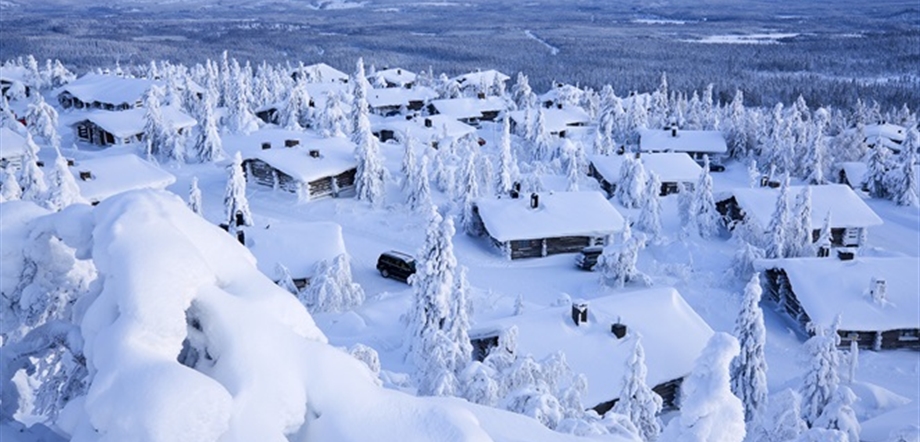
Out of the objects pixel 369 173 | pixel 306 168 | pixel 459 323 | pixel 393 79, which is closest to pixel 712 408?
pixel 459 323

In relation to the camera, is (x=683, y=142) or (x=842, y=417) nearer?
(x=842, y=417)

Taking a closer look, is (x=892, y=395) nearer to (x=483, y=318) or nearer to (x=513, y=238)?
(x=483, y=318)

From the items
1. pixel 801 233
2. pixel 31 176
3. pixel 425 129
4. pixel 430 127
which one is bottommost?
pixel 801 233

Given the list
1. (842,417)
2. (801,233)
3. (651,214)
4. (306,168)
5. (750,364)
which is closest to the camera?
(842,417)

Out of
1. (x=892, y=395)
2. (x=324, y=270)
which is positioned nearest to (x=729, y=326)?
(x=892, y=395)

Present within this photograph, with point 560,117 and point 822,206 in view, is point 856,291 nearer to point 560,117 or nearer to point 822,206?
point 822,206

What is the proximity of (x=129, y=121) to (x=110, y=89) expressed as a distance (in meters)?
18.7

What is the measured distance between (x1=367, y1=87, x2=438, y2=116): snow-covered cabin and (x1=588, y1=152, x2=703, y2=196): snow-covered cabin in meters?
28.5

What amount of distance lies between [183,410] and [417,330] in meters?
18.2

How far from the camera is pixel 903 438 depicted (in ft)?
56.7

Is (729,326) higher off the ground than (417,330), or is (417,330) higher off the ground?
(417,330)

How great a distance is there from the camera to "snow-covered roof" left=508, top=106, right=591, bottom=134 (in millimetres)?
70688

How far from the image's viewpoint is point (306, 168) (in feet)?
147

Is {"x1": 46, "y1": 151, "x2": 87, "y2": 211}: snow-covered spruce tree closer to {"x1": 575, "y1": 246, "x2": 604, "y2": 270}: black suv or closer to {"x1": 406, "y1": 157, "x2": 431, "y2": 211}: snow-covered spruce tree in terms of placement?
{"x1": 406, "y1": 157, "x2": 431, "y2": 211}: snow-covered spruce tree
